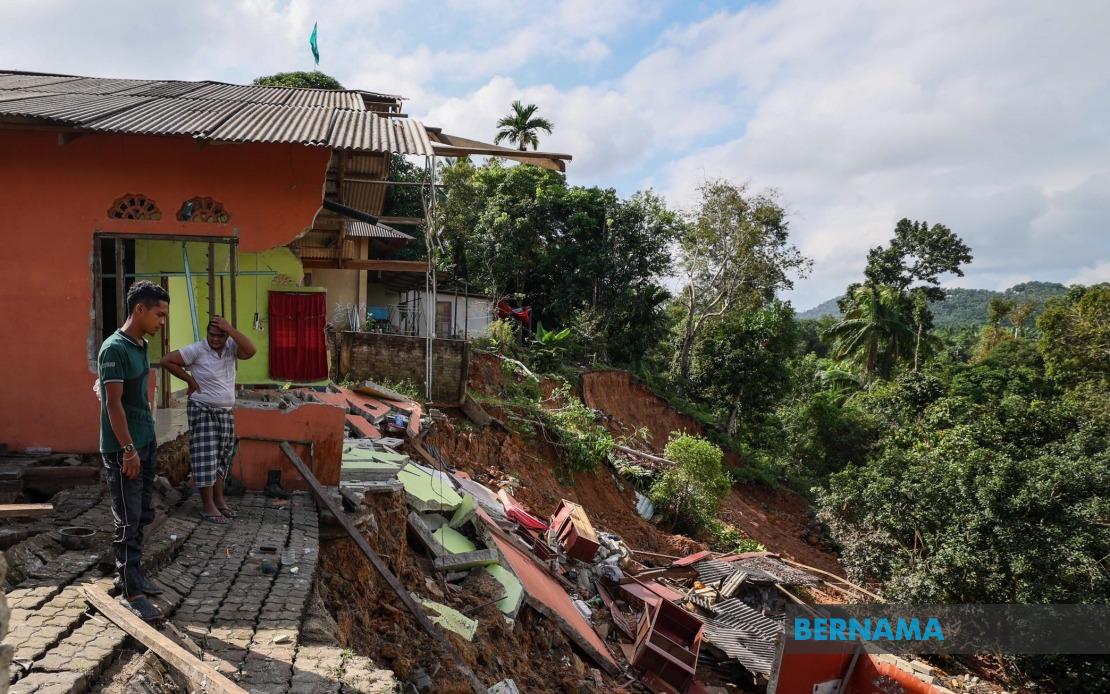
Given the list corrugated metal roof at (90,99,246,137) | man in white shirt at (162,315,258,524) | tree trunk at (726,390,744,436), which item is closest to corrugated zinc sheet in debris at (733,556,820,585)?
man in white shirt at (162,315,258,524)

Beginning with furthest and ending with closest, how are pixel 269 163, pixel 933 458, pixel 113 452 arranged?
pixel 933 458
pixel 269 163
pixel 113 452

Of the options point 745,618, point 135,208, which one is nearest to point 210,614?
point 135,208

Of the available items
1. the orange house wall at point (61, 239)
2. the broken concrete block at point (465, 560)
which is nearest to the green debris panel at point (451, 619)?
the broken concrete block at point (465, 560)

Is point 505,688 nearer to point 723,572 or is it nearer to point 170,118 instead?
point 170,118

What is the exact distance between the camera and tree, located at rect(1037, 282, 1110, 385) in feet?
70.1

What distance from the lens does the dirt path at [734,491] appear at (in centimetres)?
1969

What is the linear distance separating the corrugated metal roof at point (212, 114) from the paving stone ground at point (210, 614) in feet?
9.83

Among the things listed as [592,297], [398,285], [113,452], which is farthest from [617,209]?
[113,452]

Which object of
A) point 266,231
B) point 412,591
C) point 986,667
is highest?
point 266,231

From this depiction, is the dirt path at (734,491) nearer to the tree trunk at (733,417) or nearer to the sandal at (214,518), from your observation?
the tree trunk at (733,417)

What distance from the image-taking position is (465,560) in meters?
6.95

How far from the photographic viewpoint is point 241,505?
5652 millimetres

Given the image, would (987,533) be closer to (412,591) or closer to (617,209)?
(412,591)

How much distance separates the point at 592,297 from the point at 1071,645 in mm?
16703
